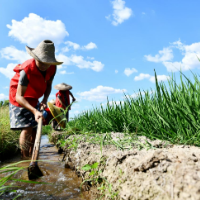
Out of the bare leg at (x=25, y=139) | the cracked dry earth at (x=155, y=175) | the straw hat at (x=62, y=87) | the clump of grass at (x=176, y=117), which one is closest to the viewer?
the cracked dry earth at (x=155, y=175)

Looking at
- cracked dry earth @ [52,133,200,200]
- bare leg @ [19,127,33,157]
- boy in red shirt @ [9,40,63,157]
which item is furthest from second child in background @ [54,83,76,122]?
cracked dry earth @ [52,133,200,200]

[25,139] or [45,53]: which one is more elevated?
[45,53]

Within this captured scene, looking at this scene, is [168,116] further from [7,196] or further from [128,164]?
[7,196]

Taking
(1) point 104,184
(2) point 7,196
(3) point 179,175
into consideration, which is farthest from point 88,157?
(3) point 179,175

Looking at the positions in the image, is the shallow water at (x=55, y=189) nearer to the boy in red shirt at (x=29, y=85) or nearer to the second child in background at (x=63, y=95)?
the boy in red shirt at (x=29, y=85)

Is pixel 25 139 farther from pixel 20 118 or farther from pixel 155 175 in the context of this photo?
pixel 155 175

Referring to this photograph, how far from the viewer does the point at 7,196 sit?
1857mm

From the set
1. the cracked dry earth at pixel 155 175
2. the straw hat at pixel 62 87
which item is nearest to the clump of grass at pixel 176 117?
the cracked dry earth at pixel 155 175

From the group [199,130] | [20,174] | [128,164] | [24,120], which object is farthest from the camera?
[24,120]

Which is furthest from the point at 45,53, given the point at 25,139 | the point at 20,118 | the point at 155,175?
the point at 155,175

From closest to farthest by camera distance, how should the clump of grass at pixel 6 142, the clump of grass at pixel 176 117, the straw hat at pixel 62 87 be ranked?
1. the clump of grass at pixel 176 117
2. the clump of grass at pixel 6 142
3. the straw hat at pixel 62 87

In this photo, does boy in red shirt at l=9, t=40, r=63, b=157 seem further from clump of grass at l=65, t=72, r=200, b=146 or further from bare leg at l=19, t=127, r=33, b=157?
clump of grass at l=65, t=72, r=200, b=146

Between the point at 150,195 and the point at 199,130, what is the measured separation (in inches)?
36.0

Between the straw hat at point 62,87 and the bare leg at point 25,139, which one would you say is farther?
the straw hat at point 62,87
